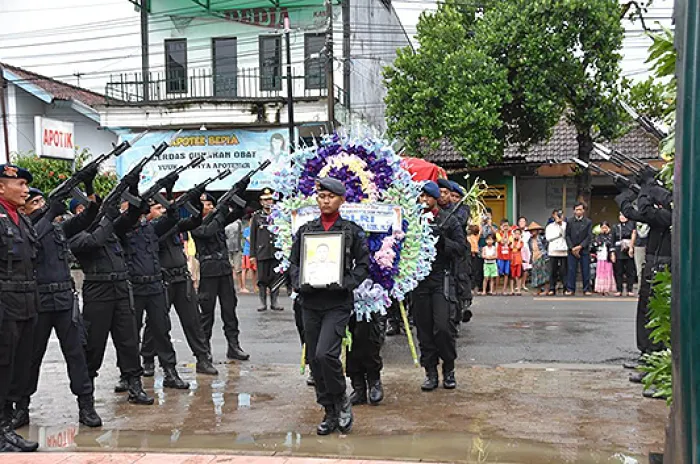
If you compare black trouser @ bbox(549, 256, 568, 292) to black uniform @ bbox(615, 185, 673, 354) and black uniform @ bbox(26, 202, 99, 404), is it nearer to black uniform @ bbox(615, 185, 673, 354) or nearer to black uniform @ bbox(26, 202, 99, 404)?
black uniform @ bbox(615, 185, 673, 354)

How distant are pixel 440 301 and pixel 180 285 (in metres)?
2.97

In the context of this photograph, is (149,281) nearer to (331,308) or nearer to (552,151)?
(331,308)

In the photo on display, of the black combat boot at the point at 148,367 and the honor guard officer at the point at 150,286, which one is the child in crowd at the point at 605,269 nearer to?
the black combat boot at the point at 148,367

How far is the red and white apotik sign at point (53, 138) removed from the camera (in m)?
20.6

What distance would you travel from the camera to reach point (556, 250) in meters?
16.3

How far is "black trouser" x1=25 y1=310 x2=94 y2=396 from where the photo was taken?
21.1ft

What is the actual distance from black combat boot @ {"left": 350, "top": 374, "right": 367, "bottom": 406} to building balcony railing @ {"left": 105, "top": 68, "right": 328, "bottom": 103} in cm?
1513

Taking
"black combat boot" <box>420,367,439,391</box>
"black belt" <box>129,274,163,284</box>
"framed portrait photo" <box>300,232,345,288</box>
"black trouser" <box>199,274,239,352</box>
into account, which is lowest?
"black combat boot" <box>420,367,439,391</box>

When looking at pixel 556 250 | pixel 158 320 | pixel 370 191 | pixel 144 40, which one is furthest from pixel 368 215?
pixel 144 40

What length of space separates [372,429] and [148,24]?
20056 mm

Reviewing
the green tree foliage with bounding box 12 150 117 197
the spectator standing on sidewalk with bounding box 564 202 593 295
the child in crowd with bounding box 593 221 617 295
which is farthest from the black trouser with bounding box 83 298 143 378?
the green tree foliage with bounding box 12 150 117 197

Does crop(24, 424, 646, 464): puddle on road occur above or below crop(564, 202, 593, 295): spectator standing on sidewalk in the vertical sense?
below

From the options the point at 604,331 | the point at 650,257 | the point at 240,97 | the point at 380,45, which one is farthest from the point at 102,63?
the point at 650,257

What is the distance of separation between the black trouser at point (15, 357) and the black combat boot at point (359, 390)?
2.85 m
